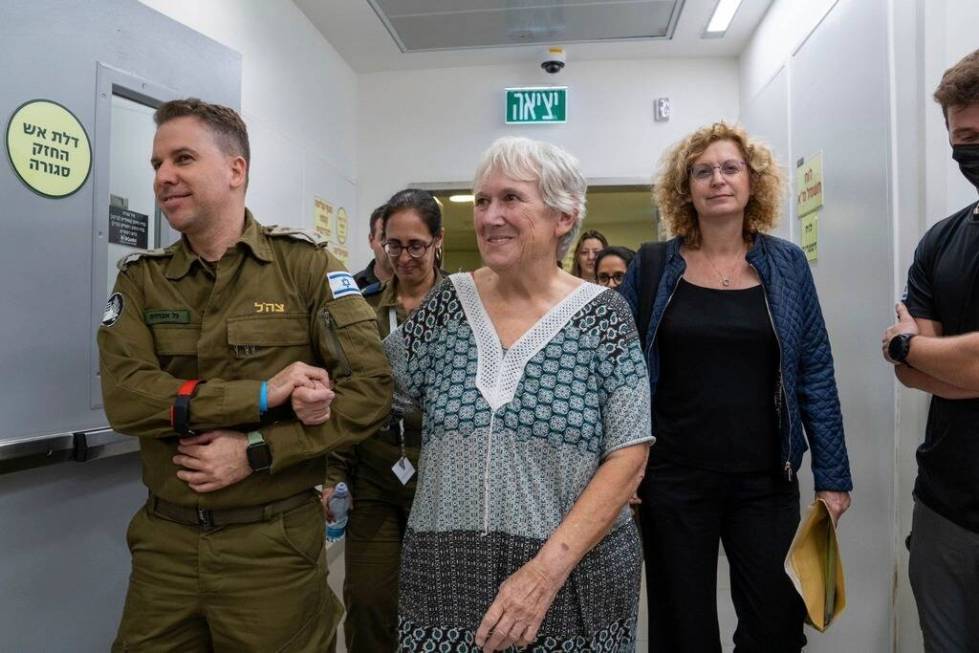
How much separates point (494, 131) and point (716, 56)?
153cm

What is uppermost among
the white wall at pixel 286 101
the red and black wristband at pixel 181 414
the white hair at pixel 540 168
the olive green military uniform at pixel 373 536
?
the white wall at pixel 286 101

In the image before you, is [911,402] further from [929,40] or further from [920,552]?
[929,40]

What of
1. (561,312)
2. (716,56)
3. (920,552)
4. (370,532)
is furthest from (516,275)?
(716,56)

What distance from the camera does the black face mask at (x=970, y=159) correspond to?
4.09 feet

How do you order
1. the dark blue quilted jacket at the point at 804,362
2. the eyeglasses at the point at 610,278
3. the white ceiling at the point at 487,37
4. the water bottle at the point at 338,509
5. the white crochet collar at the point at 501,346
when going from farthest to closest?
the white ceiling at the point at 487,37 < the eyeglasses at the point at 610,278 < the water bottle at the point at 338,509 < the dark blue quilted jacket at the point at 804,362 < the white crochet collar at the point at 501,346

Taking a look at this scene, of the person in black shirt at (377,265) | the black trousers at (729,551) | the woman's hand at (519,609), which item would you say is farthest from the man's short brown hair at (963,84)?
the person in black shirt at (377,265)

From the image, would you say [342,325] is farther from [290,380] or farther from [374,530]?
[374,530]

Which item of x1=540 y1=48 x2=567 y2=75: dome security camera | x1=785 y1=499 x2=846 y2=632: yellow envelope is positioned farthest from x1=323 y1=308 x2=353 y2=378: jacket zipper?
x1=540 y1=48 x2=567 y2=75: dome security camera

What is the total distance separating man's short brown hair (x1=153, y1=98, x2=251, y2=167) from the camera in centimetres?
134

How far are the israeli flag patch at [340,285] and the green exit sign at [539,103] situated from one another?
310 cm

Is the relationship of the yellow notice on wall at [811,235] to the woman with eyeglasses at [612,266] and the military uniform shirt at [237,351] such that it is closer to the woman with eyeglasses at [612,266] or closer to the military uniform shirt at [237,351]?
the woman with eyeglasses at [612,266]

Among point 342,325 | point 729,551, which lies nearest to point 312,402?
point 342,325

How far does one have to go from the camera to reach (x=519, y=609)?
40.4 inches

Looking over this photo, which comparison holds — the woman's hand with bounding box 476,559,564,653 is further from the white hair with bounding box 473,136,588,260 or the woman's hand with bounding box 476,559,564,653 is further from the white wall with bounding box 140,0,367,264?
the white wall with bounding box 140,0,367,264
